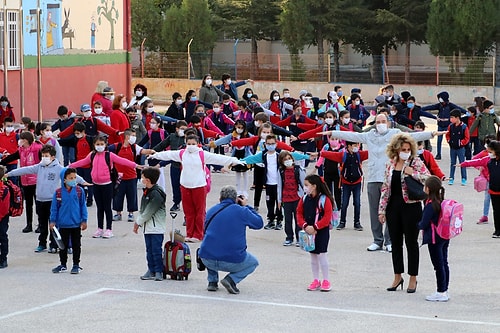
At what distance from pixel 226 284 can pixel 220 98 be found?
52.6 feet

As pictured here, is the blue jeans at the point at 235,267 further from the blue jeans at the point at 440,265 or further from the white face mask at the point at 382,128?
the white face mask at the point at 382,128

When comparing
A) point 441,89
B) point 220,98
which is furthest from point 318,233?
point 441,89

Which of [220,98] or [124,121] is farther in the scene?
[220,98]

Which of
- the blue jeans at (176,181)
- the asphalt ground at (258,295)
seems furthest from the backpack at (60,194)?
the blue jeans at (176,181)

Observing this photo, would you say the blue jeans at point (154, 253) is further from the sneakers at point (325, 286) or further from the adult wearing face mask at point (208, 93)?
the adult wearing face mask at point (208, 93)

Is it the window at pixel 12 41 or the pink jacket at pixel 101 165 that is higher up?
the window at pixel 12 41

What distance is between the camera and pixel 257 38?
5544 centimetres

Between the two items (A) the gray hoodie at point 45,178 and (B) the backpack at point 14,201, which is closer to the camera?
(B) the backpack at point 14,201

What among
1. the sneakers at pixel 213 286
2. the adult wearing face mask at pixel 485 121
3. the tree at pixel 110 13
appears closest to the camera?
the sneakers at pixel 213 286

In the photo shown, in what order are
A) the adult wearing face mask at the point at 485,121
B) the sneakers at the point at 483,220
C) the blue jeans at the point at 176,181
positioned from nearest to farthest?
the sneakers at the point at 483,220
the blue jeans at the point at 176,181
the adult wearing face mask at the point at 485,121

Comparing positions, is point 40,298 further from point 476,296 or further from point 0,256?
point 476,296

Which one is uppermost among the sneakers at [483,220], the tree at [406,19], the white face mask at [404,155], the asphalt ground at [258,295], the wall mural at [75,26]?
the tree at [406,19]

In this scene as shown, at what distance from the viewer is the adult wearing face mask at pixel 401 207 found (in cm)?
1377

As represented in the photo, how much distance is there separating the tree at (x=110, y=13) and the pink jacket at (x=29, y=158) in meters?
21.9
